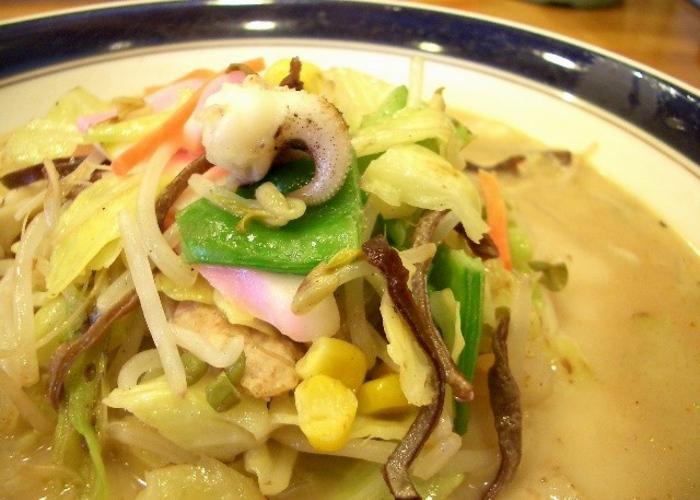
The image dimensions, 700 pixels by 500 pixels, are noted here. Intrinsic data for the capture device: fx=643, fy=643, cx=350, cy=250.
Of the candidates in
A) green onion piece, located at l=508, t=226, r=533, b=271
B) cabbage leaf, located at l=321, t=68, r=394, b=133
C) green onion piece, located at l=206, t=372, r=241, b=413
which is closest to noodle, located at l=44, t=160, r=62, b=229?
green onion piece, located at l=206, t=372, r=241, b=413

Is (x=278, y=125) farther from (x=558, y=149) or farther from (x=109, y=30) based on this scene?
(x=109, y=30)

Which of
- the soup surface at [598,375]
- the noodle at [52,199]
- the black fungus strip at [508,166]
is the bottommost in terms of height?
the soup surface at [598,375]

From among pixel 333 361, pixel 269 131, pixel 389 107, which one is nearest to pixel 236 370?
pixel 333 361

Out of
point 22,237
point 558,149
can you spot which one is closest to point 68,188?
point 22,237

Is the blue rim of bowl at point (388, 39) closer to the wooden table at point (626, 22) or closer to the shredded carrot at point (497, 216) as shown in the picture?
the shredded carrot at point (497, 216)

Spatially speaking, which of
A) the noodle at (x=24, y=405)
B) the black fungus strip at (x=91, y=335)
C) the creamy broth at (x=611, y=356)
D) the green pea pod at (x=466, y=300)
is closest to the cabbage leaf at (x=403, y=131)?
the green pea pod at (x=466, y=300)

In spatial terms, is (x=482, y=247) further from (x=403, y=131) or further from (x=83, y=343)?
(x=83, y=343)
